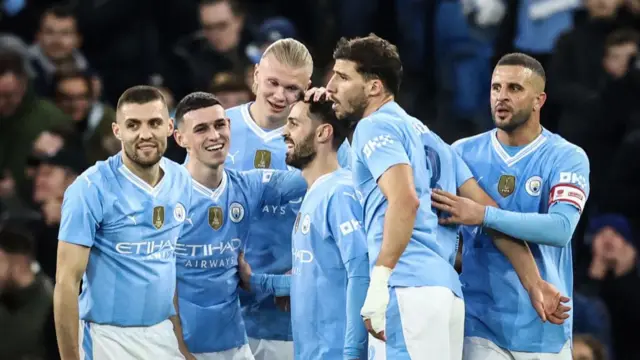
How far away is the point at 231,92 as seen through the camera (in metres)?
10.9

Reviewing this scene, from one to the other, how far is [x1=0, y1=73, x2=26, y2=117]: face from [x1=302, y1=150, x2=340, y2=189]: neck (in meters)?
5.13

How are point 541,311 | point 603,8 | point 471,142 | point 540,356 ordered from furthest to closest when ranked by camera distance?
point 603,8
point 471,142
point 540,356
point 541,311

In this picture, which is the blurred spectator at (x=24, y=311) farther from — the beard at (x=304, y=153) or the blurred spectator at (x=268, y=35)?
the beard at (x=304, y=153)

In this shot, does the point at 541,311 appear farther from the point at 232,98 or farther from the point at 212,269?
the point at 232,98

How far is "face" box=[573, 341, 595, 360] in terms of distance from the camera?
9664mm

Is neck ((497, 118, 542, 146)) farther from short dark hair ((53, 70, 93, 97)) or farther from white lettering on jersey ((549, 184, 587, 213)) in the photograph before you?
short dark hair ((53, 70, 93, 97))

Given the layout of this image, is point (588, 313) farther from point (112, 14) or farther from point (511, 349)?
point (112, 14)

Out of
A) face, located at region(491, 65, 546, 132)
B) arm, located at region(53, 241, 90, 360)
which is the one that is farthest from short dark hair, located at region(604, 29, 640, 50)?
arm, located at region(53, 241, 90, 360)

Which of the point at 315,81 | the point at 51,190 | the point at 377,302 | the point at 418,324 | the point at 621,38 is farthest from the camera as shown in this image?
the point at 621,38

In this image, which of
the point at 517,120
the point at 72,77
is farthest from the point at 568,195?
the point at 72,77

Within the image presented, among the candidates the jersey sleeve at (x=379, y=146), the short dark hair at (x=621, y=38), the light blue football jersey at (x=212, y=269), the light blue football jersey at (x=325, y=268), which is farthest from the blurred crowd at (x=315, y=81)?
the jersey sleeve at (x=379, y=146)

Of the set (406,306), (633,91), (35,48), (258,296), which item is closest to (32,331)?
(258,296)

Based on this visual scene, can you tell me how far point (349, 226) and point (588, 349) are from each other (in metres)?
3.32

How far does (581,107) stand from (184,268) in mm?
4793
